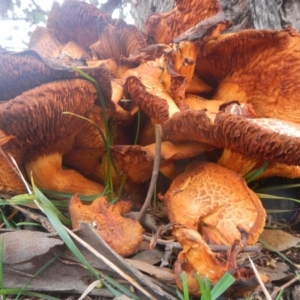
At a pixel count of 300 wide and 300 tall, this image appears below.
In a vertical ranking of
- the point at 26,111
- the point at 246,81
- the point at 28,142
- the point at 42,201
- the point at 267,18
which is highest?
the point at 267,18

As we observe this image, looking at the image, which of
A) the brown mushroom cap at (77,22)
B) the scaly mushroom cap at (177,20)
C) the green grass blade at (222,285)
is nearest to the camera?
the green grass blade at (222,285)

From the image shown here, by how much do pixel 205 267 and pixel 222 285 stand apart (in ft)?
0.51

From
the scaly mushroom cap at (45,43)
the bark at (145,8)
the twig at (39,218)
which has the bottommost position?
the twig at (39,218)

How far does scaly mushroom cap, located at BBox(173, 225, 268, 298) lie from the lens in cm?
117

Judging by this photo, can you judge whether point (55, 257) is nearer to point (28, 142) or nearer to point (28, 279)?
point (28, 279)

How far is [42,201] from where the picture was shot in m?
1.49

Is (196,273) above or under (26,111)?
under

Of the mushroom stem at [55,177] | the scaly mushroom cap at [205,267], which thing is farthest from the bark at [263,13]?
the scaly mushroom cap at [205,267]

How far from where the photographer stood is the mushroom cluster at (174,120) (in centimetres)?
146

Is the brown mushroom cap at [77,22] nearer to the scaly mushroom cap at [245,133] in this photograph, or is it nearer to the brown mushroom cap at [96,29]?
the brown mushroom cap at [96,29]

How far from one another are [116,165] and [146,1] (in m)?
2.11

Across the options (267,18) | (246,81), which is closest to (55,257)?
(246,81)

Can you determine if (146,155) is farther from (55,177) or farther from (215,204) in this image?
(55,177)

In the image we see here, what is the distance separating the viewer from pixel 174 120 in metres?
1.62
